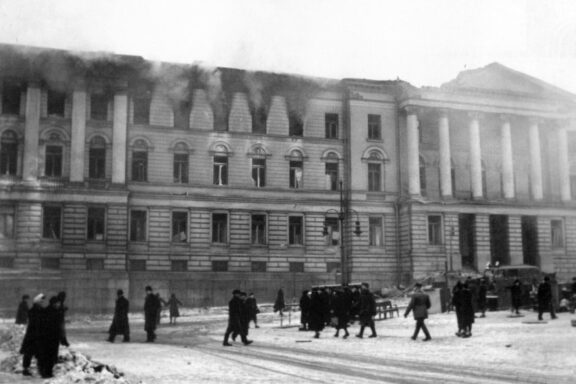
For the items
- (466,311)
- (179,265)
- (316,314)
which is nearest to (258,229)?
(179,265)

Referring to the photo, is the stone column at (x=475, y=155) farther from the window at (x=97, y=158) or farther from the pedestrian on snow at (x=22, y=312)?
the pedestrian on snow at (x=22, y=312)

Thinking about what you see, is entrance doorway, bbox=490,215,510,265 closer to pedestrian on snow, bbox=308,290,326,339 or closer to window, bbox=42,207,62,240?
pedestrian on snow, bbox=308,290,326,339

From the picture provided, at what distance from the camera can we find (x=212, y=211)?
147 feet

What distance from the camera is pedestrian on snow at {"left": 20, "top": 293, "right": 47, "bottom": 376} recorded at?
42.9 feet

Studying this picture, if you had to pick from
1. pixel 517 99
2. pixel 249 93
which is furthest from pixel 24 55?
pixel 517 99

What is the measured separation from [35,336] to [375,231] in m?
36.6

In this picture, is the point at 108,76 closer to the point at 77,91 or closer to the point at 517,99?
the point at 77,91

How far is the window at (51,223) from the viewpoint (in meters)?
40.7

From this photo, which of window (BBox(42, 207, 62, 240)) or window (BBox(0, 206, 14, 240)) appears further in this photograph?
window (BBox(42, 207, 62, 240))

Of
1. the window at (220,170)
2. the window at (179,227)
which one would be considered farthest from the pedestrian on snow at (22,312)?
the window at (220,170)

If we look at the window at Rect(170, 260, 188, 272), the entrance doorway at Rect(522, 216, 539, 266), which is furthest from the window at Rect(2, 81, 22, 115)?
the entrance doorway at Rect(522, 216, 539, 266)

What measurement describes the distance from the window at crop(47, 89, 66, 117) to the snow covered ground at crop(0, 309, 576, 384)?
2042cm

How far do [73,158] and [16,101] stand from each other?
494 centimetres

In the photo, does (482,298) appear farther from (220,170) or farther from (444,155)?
(444,155)
